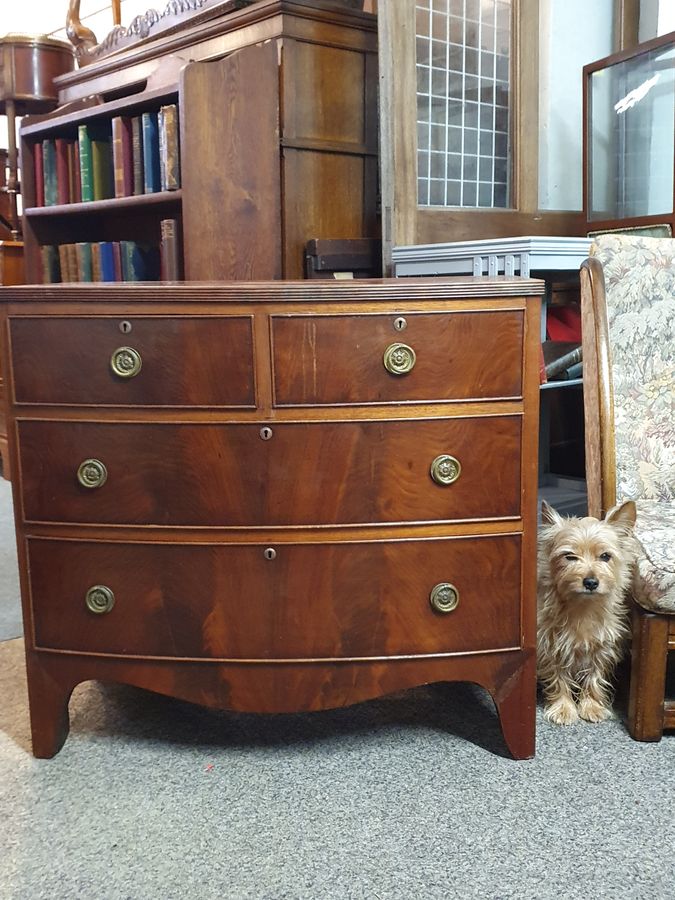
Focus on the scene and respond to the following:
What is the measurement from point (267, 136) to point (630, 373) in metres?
1.43

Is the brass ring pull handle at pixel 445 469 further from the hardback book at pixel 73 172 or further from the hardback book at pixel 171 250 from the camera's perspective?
the hardback book at pixel 73 172

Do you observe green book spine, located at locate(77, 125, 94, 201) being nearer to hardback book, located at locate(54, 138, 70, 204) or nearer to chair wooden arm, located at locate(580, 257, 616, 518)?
hardback book, located at locate(54, 138, 70, 204)

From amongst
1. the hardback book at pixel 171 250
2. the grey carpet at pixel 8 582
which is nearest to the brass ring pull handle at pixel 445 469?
the grey carpet at pixel 8 582

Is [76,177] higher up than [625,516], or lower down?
higher up

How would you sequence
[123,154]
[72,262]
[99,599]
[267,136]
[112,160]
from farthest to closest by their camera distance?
[72,262], [112,160], [123,154], [267,136], [99,599]

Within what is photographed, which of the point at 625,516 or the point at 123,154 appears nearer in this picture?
the point at 625,516

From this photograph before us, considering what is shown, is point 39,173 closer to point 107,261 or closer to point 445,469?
point 107,261

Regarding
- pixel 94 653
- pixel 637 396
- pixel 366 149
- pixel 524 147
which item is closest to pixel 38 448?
pixel 94 653

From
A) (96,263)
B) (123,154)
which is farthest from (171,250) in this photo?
(96,263)

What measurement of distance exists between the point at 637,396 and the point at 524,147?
132 centimetres

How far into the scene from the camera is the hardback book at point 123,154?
3.30 meters

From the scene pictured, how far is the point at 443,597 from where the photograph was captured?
1.74 meters

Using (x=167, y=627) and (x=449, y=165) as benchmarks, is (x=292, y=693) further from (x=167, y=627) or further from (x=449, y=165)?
(x=449, y=165)

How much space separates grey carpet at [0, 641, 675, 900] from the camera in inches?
57.5
